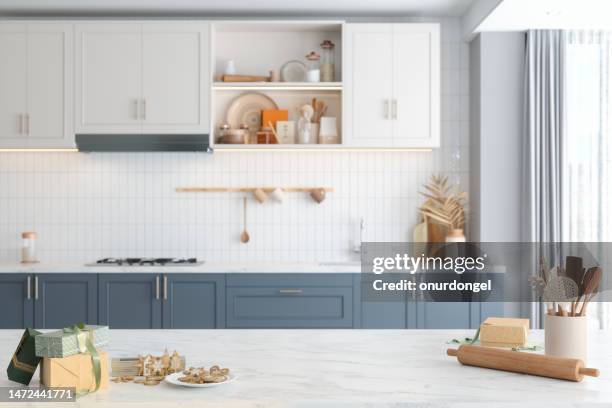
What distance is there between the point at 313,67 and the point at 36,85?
1938 mm

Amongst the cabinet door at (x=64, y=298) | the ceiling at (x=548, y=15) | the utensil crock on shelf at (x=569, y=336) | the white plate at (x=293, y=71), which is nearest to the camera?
the utensil crock on shelf at (x=569, y=336)

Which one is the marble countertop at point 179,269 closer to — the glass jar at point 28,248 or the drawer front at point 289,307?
the drawer front at point 289,307

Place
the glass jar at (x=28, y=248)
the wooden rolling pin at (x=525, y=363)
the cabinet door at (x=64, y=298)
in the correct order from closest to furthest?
1. the wooden rolling pin at (x=525, y=363)
2. the cabinet door at (x=64, y=298)
3. the glass jar at (x=28, y=248)

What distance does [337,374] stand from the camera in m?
1.79

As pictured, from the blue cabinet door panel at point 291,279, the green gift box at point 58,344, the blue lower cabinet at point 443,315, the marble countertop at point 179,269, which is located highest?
the green gift box at point 58,344

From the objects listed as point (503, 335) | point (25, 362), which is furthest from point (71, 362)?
point (503, 335)

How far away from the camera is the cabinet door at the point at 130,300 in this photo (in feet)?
14.0

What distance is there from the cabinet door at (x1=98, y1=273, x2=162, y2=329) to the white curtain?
2.90 meters

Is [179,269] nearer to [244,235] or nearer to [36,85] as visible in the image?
[244,235]

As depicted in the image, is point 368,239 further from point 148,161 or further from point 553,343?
point 553,343

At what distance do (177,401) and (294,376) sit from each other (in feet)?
1.18

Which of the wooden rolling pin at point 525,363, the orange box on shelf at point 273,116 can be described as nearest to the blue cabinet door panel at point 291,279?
the orange box on shelf at point 273,116

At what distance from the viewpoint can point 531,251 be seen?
445cm

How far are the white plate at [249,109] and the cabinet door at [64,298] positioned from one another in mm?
1500
